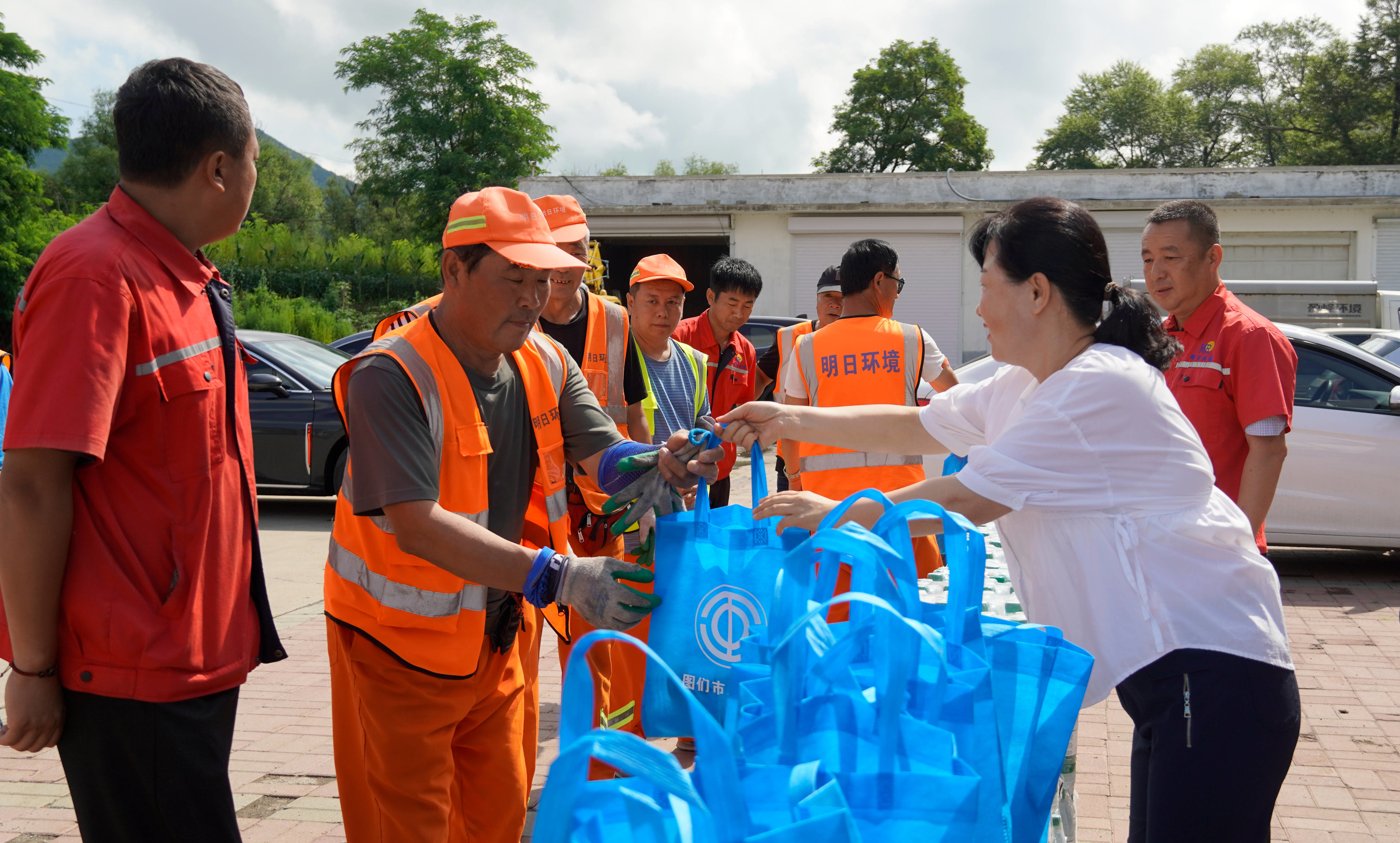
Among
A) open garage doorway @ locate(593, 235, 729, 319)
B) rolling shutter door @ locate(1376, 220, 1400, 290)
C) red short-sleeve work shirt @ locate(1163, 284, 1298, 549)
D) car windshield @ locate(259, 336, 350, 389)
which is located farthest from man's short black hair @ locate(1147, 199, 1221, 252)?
rolling shutter door @ locate(1376, 220, 1400, 290)

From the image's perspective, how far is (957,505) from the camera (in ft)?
6.45

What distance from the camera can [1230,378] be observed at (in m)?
3.69

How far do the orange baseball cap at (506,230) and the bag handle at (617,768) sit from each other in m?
1.35

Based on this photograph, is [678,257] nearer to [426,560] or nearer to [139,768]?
[426,560]

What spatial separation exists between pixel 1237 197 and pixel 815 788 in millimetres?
23624

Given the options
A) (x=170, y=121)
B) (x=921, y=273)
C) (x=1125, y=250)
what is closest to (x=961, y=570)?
(x=170, y=121)

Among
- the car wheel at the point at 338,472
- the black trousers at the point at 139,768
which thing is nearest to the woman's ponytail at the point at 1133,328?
the black trousers at the point at 139,768

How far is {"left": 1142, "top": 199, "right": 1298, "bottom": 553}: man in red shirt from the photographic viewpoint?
141 inches

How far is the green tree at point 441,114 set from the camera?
39156 millimetres

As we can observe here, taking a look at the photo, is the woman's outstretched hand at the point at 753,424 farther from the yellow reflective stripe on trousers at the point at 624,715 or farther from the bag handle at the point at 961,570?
the yellow reflective stripe on trousers at the point at 624,715

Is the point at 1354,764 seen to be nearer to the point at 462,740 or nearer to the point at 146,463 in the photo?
the point at 462,740

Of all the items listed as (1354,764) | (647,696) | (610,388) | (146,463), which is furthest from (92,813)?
(1354,764)

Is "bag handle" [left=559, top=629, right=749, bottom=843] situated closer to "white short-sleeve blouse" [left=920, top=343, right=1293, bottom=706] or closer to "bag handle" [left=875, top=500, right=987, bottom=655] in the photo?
"bag handle" [left=875, top=500, right=987, bottom=655]

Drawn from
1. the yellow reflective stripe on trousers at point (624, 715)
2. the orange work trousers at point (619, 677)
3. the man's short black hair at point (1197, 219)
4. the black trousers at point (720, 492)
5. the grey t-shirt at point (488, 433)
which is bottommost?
the yellow reflective stripe on trousers at point (624, 715)
